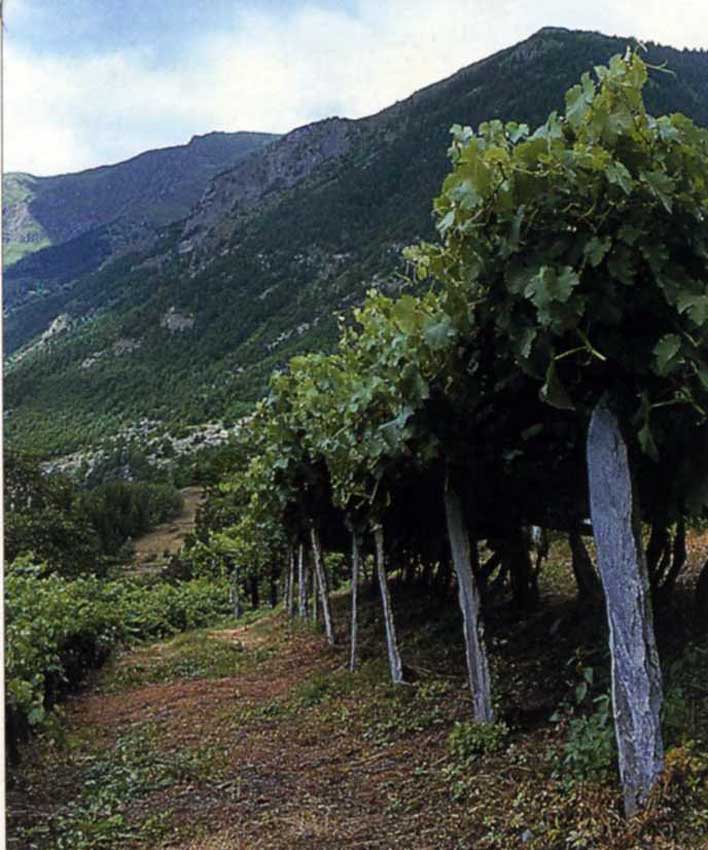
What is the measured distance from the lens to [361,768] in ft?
20.1

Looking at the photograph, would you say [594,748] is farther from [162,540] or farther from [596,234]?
[162,540]

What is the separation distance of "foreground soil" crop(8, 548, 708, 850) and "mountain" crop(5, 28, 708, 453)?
232ft

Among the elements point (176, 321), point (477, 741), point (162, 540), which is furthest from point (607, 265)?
point (176, 321)

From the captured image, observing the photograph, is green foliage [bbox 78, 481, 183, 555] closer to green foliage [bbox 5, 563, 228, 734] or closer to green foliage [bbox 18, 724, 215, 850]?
green foliage [bbox 5, 563, 228, 734]

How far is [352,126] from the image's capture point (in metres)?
162

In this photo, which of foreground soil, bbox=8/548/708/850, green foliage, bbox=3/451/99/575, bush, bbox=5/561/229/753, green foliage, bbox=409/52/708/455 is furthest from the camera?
green foliage, bbox=3/451/99/575

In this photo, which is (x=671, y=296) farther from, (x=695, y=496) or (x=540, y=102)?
(x=540, y=102)

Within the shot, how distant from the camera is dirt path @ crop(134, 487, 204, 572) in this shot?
54.4 meters

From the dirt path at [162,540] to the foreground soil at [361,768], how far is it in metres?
42.2

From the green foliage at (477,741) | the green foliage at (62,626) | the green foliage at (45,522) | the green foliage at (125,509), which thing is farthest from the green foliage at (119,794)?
the green foliage at (125,509)

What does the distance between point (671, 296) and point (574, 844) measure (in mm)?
2487

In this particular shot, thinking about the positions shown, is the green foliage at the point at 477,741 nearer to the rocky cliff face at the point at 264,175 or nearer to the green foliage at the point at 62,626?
the green foliage at the point at 62,626

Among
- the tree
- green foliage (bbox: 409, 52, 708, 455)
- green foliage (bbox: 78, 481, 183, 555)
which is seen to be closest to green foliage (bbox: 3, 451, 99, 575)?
green foliage (bbox: 78, 481, 183, 555)

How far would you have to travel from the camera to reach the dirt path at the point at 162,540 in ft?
178
